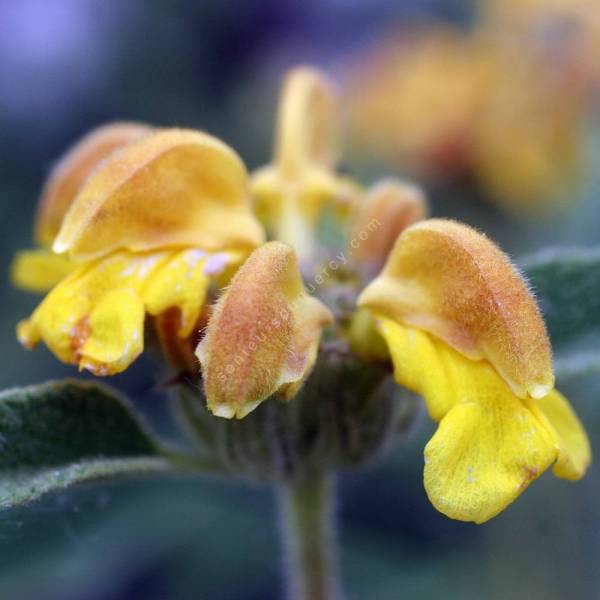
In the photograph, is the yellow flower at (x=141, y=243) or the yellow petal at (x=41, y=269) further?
the yellow petal at (x=41, y=269)

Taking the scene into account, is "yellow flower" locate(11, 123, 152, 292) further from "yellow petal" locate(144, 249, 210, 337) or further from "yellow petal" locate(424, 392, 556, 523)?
"yellow petal" locate(424, 392, 556, 523)

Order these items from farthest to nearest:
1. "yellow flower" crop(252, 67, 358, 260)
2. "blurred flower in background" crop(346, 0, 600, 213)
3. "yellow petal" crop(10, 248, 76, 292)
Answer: "blurred flower in background" crop(346, 0, 600, 213) < "yellow flower" crop(252, 67, 358, 260) < "yellow petal" crop(10, 248, 76, 292)

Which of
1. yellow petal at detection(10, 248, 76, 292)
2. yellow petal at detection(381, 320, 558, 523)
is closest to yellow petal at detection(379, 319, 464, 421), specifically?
yellow petal at detection(381, 320, 558, 523)

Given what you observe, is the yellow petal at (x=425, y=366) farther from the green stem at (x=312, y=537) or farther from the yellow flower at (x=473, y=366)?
the green stem at (x=312, y=537)

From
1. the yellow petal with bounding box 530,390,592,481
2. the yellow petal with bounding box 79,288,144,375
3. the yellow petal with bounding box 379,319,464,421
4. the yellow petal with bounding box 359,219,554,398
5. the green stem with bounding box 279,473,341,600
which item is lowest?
the green stem with bounding box 279,473,341,600

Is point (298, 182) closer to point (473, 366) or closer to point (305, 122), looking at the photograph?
point (305, 122)

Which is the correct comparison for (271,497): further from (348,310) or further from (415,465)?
(348,310)

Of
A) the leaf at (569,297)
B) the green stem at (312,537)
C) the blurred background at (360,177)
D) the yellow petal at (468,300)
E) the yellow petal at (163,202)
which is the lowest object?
the blurred background at (360,177)

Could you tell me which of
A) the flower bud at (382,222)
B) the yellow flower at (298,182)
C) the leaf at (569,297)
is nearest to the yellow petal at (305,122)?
the yellow flower at (298,182)
